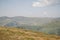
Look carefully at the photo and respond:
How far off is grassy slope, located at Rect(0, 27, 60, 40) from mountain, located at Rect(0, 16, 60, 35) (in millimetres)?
104

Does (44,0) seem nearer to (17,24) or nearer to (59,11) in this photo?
(59,11)

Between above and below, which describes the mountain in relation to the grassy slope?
above

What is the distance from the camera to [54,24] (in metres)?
3.25

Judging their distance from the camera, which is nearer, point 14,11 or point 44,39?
point 44,39

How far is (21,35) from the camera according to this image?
328 centimetres

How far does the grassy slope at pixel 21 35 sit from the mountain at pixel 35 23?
10 cm

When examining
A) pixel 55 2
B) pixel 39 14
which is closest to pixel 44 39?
pixel 39 14

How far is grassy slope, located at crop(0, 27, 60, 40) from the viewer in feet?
10.4

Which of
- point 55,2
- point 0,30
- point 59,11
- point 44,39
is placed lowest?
point 44,39

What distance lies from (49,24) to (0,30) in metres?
1.25

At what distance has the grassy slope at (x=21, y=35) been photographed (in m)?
3.16

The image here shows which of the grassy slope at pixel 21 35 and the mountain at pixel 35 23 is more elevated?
the mountain at pixel 35 23

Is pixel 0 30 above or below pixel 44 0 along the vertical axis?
below

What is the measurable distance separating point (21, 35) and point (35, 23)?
46 centimetres
